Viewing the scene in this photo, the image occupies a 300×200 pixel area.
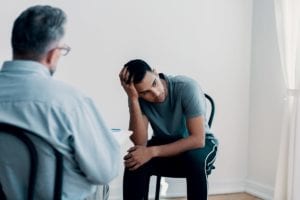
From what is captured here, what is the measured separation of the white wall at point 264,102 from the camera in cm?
309

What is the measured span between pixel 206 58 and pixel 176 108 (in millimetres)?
1144

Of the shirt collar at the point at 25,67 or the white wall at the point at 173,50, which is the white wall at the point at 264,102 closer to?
the white wall at the point at 173,50

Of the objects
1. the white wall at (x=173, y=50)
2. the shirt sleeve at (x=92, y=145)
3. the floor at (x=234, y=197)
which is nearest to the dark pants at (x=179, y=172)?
the shirt sleeve at (x=92, y=145)

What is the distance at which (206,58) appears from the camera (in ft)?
10.5

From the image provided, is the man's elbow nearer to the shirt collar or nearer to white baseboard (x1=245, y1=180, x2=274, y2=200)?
the shirt collar

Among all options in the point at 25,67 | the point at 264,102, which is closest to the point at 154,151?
the point at 25,67

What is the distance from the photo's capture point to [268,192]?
10.2ft

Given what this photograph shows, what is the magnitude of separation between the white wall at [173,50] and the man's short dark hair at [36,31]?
5.44ft

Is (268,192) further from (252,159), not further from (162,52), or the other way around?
(162,52)

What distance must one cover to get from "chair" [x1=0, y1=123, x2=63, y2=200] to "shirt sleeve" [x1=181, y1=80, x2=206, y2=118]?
1037 millimetres

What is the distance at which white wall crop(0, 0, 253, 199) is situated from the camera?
2.90 meters

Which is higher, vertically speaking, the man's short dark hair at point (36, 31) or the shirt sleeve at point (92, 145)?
the man's short dark hair at point (36, 31)

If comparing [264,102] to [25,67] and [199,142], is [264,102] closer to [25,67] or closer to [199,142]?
[199,142]

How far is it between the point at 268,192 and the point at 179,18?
1505mm
